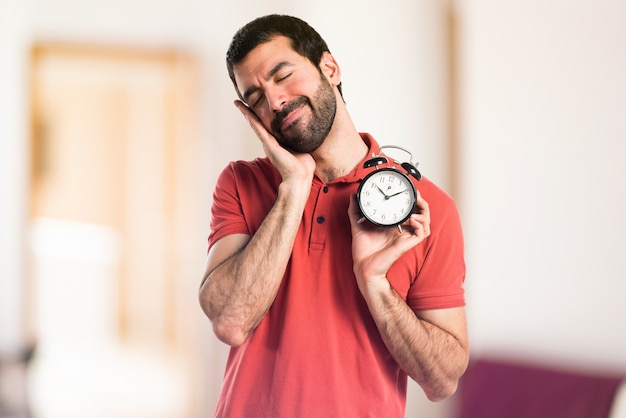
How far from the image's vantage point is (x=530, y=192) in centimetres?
197

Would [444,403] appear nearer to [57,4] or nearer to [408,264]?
[408,264]

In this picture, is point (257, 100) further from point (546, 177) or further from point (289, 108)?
point (546, 177)

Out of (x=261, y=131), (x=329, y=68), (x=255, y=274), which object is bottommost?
(x=255, y=274)

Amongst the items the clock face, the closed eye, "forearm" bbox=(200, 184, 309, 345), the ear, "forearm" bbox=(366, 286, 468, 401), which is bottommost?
"forearm" bbox=(366, 286, 468, 401)

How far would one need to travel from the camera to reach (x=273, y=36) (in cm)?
118

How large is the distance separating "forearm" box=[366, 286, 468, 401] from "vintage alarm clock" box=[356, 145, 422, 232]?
→ 109 mm

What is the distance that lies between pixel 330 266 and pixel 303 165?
6.7 inches

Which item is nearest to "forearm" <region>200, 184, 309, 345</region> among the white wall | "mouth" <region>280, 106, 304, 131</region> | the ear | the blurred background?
"mouth" <region>280, 106, 304, 131</region>

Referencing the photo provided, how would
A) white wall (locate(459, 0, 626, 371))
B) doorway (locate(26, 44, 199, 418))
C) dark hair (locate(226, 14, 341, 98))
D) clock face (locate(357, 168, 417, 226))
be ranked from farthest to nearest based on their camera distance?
1. doorway (locate(26, 44, 199, 418))
2. white wall (locate(459, 0, 626, 371))
3. dark hair (locate(226, 14, 341, 98))
4. clock face (locate(357, 168, 417, 226))

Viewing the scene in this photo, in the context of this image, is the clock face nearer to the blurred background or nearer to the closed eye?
the closed eye

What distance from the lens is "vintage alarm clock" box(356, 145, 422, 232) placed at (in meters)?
1.07

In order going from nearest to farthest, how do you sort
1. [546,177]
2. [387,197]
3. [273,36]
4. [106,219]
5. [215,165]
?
[387,197] < [273,36] < [546,177] < [215,165] < [106,219]

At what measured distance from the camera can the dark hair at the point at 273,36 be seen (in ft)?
3.84

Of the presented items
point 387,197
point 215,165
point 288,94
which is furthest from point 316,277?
point 215,165
